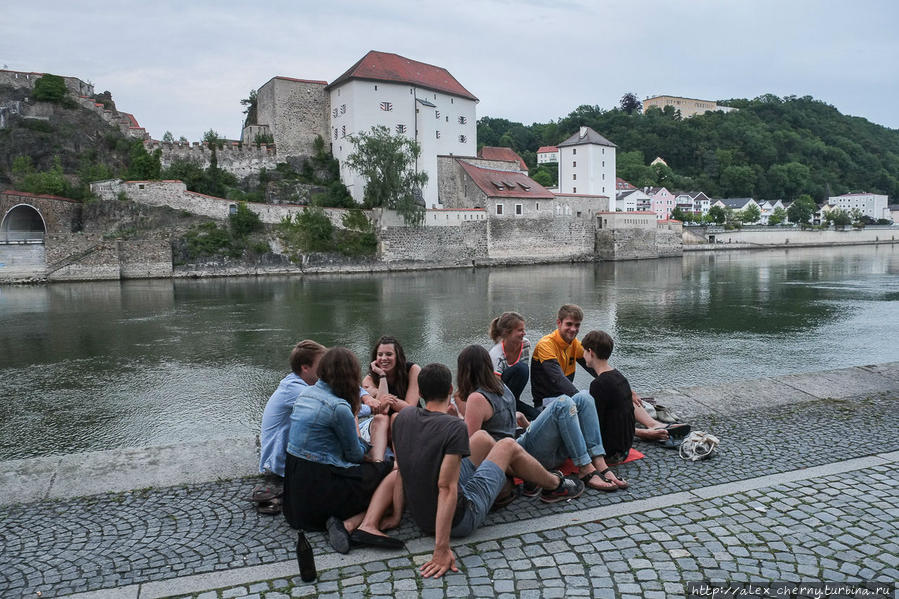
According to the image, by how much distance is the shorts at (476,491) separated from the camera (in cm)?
333

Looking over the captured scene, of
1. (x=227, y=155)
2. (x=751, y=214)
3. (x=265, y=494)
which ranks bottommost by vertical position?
(x=265, y=494)

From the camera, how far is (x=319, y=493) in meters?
3.50

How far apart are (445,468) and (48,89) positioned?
154 feet

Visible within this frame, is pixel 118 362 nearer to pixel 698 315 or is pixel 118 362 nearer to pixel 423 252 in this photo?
pixel 698 315

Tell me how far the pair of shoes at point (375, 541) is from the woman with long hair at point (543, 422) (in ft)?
2.83

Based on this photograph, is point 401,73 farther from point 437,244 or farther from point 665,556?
point 665,556

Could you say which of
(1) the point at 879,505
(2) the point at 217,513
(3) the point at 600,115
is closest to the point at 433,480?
(2) the point at 217,513

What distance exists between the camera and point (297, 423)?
139 inches

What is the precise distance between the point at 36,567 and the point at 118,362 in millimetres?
10054

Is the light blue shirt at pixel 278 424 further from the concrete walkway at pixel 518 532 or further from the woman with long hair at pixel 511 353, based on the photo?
the woman with long hair at pixel 511 353

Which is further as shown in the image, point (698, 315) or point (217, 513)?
point (698, 315)

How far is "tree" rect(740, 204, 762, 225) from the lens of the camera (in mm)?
81125

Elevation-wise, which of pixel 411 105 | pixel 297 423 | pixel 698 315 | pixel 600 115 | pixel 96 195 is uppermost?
pixel 600 115

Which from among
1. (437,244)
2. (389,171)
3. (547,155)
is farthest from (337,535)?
(547,155)
